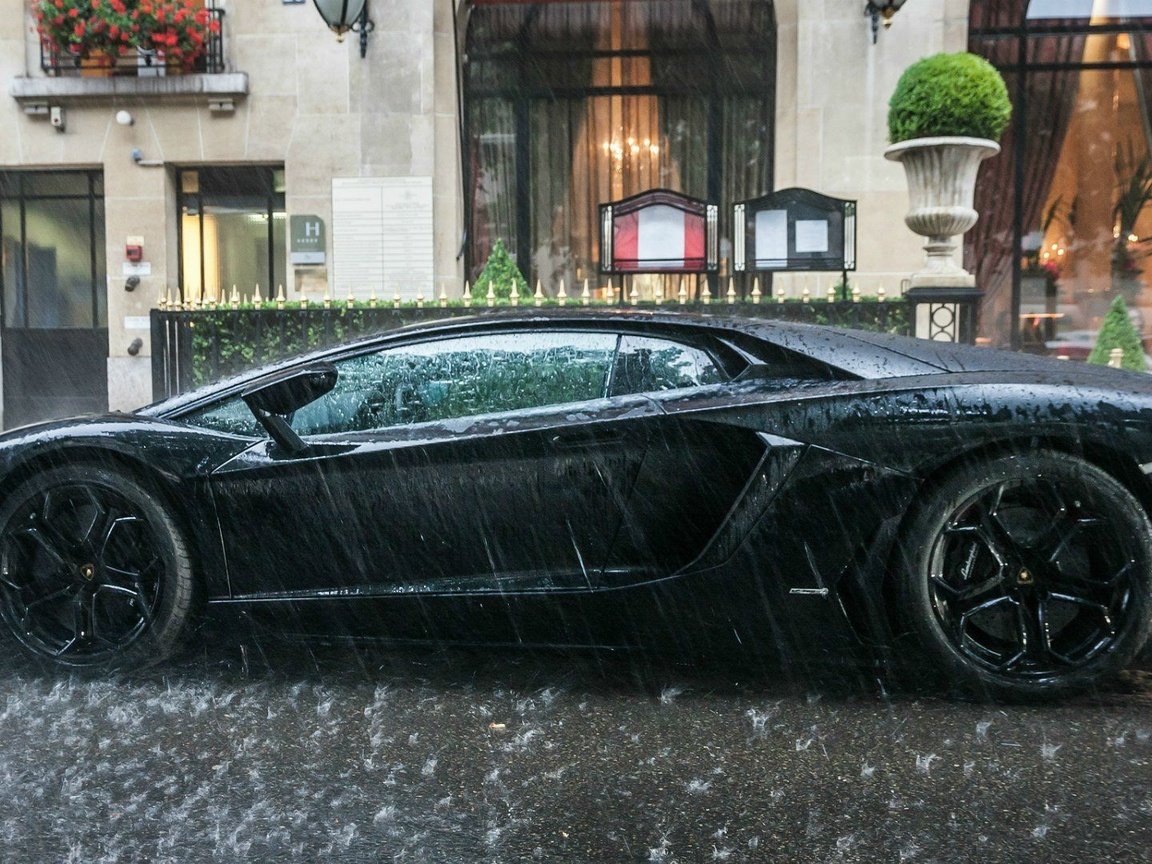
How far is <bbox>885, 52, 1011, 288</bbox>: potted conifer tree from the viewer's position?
9.57 m

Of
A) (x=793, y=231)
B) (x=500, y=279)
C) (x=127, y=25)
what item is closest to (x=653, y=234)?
(x=793, y=231)

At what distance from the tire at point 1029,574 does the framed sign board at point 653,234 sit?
23.6 ft

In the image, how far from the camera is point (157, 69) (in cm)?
1423

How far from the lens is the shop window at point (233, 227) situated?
14.9m

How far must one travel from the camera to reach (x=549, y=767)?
313 cm

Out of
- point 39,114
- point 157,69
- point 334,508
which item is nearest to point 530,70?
point 157,69

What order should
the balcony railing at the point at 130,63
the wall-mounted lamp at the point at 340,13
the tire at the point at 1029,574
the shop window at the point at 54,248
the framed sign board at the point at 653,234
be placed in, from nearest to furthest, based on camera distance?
the tire at the point at 1029,574 < the framed sign board at the point at 653,234 < the wall-mounted lamp at the point at 340,13 < the balcony railing at the point at 130,63 < the shop window at the point at 54,248

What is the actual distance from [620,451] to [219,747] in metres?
1.38

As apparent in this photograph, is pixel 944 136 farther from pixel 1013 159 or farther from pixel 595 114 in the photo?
pixel 595 114

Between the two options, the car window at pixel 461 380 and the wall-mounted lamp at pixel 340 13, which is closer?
the car window at pixel 461 380

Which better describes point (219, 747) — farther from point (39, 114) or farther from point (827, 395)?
point (39, 114)

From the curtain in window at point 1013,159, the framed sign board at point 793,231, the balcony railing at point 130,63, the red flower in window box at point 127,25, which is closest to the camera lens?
the framed sign board at point 793,231

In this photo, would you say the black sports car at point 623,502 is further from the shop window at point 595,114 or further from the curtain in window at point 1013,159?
the shop window at point 595,114

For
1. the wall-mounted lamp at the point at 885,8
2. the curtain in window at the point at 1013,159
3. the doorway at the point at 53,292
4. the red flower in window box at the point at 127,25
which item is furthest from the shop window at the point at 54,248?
the curtain in window at the point at 1013,159
